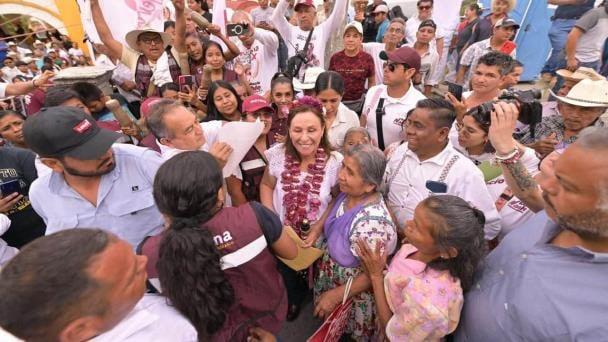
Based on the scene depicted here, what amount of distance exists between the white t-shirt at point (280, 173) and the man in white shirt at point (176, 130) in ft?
1.49

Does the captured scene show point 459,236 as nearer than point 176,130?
Yes

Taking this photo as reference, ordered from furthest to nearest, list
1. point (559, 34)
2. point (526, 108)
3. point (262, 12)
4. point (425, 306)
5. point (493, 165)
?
1. point (262, 12)
2. point (559, 34)
3. point (493, 165)
4. point (526, 108)
5. point (425, 306)

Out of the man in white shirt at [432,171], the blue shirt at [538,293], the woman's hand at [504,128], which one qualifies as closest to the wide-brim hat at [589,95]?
the man in white shirt at [432,171]

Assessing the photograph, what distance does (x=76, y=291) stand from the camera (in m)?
0.90

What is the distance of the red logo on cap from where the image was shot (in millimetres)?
1618

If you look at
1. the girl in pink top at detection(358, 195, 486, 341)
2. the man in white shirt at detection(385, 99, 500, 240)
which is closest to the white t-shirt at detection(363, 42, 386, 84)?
→ the man in white shirt at detection(385, 99, 500, 240)

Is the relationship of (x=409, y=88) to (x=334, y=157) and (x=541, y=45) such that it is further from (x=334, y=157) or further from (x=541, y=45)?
(x=541, y=45)

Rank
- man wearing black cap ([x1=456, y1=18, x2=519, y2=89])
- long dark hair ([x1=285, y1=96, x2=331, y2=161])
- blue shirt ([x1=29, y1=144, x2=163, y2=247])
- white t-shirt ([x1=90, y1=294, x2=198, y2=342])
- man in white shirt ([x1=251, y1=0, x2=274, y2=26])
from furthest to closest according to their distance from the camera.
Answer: man in white shirt ([x1=251, y1=0, x2=274, y2=26]), man wearing black cap ([x1=456, y1=18, x2=519, y2=89]), long dark hair ([x1=285, y1=96, x2=331, y2=161]), blue shirt ([x1=29, y1=144, x2=163, y2=247]), white t-shirt ([x1=90, y1=294, x2=198, y2=342])

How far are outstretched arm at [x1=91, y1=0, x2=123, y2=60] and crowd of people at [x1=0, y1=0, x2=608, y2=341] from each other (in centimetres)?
54

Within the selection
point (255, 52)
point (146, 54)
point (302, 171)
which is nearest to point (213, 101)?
point (302, 171)

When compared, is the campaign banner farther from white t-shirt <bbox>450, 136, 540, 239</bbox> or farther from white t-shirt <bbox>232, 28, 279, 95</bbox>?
white t-shirt <bbox>450, 136, 540, 239</bbox>

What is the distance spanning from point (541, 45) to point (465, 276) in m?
9.12

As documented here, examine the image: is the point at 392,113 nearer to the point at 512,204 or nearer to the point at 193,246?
the point at 512,204

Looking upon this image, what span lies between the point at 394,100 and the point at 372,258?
194 centimetres
